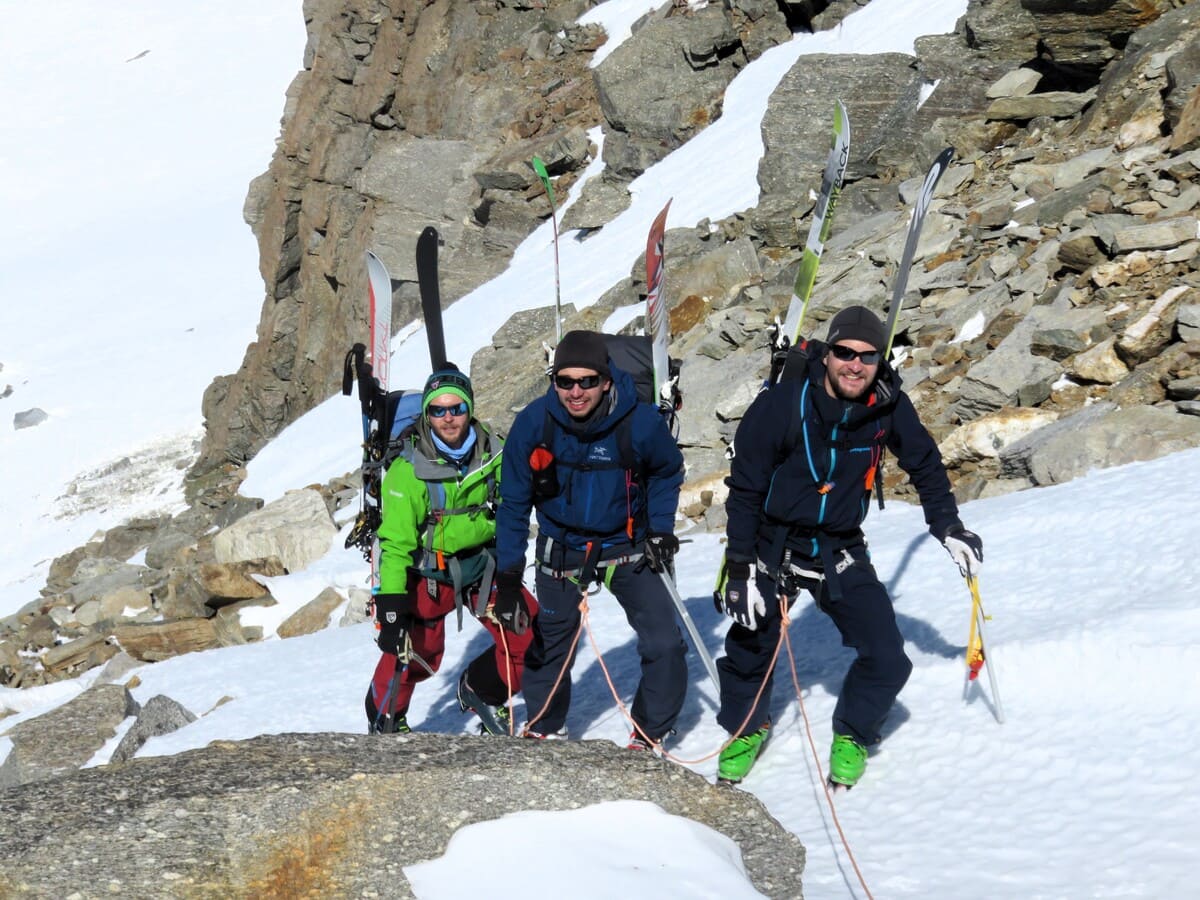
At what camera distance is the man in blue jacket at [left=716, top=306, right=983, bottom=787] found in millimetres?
5363

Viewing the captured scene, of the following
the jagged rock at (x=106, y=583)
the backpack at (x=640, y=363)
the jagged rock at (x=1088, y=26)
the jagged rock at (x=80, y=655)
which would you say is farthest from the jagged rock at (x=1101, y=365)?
the jagged rock at (x=106, y=583)

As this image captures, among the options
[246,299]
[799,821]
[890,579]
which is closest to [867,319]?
[799,821]

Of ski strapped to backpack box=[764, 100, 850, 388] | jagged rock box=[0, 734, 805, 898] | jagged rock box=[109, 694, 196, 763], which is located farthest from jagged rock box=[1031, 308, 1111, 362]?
jagged rock box=[109, 694, 196, 763]

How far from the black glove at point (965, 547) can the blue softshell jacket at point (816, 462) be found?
4cm

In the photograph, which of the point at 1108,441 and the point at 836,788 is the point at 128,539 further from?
the point at 836,788

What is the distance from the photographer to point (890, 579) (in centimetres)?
798

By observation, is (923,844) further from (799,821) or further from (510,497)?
(510,497)

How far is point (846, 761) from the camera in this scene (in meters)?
5.76

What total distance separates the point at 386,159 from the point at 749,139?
11.9m

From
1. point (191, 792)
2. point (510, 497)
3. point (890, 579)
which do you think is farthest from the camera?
point (890, 579)

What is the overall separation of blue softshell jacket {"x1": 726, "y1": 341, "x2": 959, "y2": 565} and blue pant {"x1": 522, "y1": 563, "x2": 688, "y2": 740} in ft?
2.25

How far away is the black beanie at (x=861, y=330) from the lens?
5164 millimetres

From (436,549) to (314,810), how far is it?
2283mm

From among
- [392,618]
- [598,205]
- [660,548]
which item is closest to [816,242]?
[660,548]
